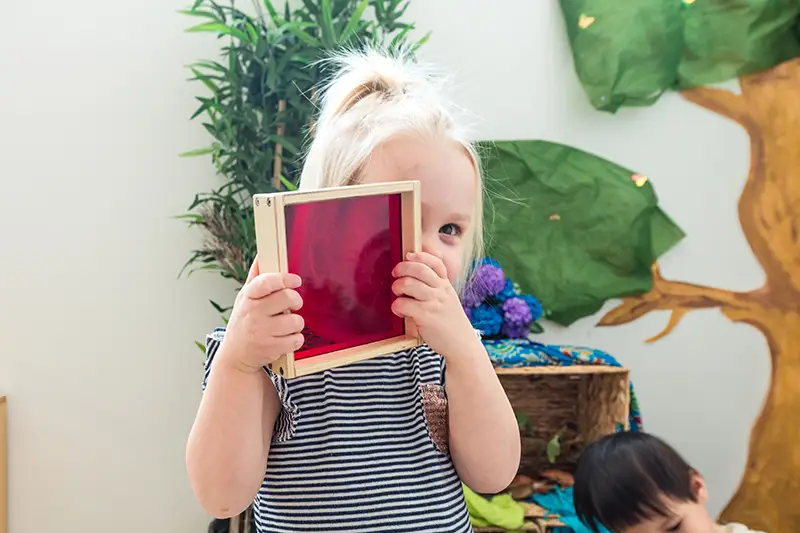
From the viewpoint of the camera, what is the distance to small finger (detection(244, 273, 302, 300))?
0.49m

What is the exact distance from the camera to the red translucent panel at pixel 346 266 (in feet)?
1.70

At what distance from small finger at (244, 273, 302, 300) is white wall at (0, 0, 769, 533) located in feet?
3.53

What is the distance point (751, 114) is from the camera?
4.96 feet

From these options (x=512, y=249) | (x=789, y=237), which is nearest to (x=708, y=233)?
(x=789, y=237)

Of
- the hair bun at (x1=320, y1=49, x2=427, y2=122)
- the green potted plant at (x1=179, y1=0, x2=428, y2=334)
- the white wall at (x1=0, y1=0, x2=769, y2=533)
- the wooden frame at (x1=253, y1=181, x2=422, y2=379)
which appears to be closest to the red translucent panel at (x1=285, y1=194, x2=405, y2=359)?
the wooden frame at (x1=253, y1=181, x2=422, y2=379)

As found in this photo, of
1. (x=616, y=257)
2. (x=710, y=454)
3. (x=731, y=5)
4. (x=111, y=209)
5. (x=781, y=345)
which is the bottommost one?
(x=710, y=454)

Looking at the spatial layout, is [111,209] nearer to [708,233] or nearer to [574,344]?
[574,344]

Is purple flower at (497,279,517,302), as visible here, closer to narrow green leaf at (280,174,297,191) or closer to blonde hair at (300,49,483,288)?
narrow green leaf at (280,174,297,191)

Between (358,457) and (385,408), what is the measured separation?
6 centimetres

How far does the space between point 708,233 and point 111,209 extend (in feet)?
4.59

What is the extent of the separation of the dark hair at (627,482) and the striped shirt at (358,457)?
628 millimetres

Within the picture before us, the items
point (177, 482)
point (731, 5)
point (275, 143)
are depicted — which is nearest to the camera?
point (275, 143)

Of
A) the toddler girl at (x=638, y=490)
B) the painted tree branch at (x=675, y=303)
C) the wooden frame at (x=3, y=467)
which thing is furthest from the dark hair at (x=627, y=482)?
the wooden frame at (x=3, y=467)

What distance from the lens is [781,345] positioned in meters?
1.56
